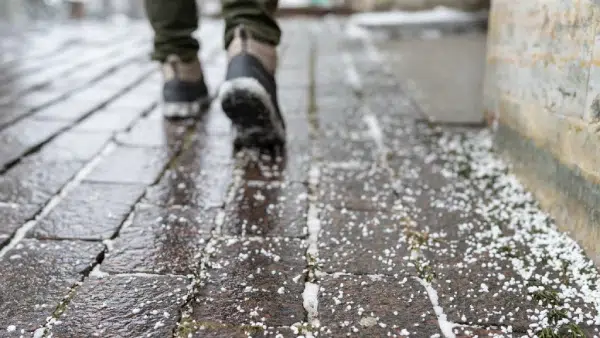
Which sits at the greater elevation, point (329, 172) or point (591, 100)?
point (591, 100)

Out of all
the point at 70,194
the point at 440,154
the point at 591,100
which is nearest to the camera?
Result: the point at 591,100

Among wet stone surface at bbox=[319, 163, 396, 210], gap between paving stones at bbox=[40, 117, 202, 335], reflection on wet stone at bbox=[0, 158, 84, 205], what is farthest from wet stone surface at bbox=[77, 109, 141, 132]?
wet stone surface at bbox=[319, 163, 396, 210]

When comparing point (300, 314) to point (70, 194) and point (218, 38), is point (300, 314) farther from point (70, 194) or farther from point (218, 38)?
point (218, 38)

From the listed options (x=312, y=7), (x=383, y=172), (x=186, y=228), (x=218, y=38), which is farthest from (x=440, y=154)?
(x=312, y=7)

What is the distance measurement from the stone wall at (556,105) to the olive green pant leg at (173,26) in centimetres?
128

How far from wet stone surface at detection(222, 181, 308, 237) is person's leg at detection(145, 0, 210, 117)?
91 cm

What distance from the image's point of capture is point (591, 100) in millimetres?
1379

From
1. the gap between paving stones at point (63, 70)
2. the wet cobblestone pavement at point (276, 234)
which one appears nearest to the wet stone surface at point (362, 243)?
the wet cobblestone pavement at point (276, 234)

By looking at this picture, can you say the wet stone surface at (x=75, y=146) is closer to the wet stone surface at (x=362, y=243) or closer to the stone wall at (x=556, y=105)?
the wet stone surface at (x=362, y=243)

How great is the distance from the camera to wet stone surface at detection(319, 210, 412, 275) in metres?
1.33

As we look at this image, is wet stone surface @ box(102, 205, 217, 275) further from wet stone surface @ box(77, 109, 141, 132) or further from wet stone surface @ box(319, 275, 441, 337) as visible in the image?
wet stone surface @ box(77, 109, 141, 132)

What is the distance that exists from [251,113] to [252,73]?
134 mm

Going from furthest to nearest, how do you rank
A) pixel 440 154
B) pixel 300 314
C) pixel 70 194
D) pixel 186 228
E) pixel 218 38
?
pixel 218 38
pixel 440 154
pixel 70 194
pixel 186 228
pixel 300 314

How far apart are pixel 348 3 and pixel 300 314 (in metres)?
8.02
